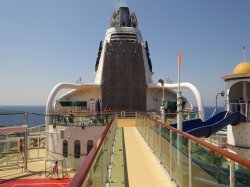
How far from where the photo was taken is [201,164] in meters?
3.79

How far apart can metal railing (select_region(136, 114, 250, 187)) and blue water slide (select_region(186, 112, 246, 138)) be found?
750 cm

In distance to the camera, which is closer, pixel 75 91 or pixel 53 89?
pixel 53 89

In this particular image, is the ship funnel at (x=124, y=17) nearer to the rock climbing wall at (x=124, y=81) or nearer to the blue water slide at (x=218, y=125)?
the rock climbing wall at (x=124, y=81)

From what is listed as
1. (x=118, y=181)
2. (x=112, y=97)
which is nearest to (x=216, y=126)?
(x=118, y=181)

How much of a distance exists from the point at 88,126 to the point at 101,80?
1078 centimetres

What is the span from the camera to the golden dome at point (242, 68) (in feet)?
51.0

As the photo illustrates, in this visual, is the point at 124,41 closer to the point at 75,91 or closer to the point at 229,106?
the point at 75,91

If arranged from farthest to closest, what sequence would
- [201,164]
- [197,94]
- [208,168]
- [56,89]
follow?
[56,89] → [197,94] → [201,164] → [208,168]

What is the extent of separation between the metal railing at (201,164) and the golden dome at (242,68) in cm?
1080

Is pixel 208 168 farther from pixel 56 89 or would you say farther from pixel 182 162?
pixel 56 89

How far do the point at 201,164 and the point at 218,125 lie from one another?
37.3 ft

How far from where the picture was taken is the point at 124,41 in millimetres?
31031

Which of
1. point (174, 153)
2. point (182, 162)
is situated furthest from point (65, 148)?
point (182, 162)

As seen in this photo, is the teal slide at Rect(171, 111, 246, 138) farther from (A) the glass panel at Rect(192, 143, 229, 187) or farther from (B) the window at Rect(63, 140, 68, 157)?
(A) the glass panel at Rect(192, 143, 229, 187)
